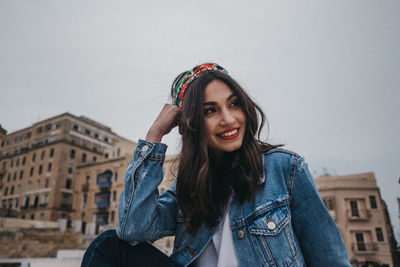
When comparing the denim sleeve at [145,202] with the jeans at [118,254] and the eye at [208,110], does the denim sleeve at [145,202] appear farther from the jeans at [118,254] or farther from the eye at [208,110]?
the eye at [208,110]

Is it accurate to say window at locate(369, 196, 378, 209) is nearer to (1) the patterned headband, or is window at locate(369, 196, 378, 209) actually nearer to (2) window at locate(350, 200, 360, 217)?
(2) window at locate(350, 200, 360, 217)

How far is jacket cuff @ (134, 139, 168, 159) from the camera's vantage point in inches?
74.9

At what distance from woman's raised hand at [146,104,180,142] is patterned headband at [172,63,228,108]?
3.5 inches

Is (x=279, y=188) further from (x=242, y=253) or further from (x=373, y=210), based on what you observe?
(x=373, y=210)

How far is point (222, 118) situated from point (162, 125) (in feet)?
1.50

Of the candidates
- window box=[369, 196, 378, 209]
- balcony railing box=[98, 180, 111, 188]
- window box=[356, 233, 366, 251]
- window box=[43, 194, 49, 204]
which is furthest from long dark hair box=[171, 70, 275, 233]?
window box=[43, 194, 49, 204]

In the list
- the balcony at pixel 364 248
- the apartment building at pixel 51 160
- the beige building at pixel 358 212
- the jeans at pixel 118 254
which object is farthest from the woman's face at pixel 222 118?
the apartment building at pixel 51 160

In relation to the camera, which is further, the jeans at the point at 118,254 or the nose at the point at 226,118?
the nose at the point at 226,118

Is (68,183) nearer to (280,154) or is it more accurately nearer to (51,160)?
(51,160)

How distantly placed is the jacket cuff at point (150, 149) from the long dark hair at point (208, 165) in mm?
153

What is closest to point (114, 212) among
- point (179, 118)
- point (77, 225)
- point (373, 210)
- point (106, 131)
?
point (77, 225)

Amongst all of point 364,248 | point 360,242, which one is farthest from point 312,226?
point 360,242

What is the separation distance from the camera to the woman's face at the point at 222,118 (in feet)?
Answer: 5.83

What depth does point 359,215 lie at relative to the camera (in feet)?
80.1
